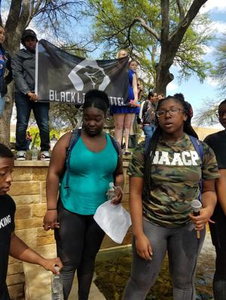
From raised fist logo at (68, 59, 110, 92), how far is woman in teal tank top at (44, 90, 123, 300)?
2897 mm

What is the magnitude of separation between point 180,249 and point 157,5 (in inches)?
682

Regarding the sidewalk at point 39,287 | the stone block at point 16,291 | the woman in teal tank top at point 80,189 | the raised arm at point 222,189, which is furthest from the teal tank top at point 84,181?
the stone block at point 16,291

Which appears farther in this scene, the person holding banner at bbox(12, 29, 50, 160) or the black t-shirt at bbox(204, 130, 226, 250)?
the person holding banner at bbox(12, 29, 50, 160)

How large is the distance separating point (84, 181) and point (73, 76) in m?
3.29

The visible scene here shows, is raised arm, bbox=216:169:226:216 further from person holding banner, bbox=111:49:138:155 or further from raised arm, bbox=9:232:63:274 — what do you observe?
person holding banner, bbox=111:49:138:155

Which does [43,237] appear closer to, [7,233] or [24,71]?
[7,233]

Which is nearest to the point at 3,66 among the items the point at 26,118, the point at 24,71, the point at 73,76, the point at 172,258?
the point at 24,71

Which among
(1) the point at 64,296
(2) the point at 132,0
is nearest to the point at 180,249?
(1) the point at 64,296

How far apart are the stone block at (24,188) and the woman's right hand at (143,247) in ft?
6.69

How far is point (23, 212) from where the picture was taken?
133 inches

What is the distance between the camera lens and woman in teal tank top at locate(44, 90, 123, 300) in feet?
6.36

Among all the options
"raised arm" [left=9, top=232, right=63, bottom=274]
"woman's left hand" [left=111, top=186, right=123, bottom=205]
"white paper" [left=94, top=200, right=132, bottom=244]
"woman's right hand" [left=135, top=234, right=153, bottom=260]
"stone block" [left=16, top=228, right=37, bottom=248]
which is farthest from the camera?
"stone block" [left=16, top=228, right=37, bottom=248]

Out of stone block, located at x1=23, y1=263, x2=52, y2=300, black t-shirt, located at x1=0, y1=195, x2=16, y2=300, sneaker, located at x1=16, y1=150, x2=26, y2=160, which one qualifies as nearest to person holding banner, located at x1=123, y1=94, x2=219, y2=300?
black t-shirt, located at x1=0, y1=195, x2=16, y2=300

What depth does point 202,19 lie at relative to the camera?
17.9m
